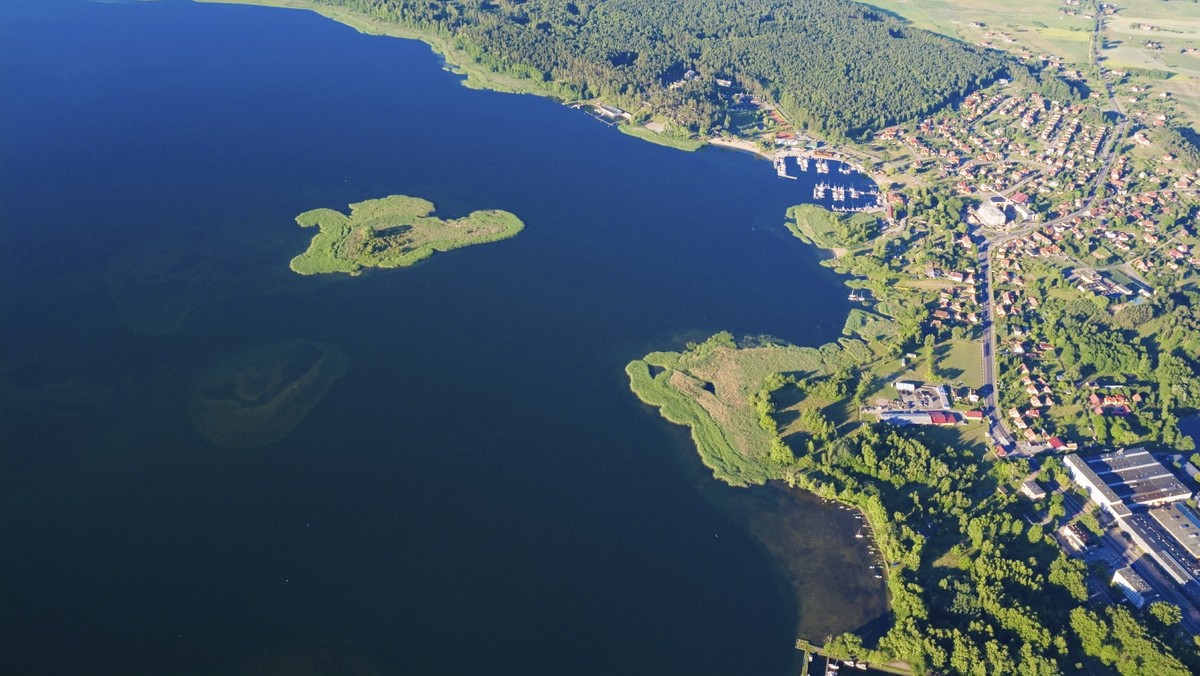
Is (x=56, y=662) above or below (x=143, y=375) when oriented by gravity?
below

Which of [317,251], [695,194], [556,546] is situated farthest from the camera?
[695,194]

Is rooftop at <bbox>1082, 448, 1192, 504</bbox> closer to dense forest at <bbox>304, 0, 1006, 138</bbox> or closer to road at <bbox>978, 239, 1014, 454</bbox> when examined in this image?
road at <bbox>978, 239, 1014, 454</bbox>

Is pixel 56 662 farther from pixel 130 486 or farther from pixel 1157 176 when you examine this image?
pixel 1157 176

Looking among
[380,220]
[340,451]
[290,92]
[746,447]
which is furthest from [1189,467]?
[290,92]

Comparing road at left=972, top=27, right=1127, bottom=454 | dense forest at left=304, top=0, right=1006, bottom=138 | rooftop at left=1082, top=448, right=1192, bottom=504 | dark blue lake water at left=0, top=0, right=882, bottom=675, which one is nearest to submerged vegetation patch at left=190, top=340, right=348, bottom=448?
dark blue lake water at left=0, top=0, right=882, bottom=675

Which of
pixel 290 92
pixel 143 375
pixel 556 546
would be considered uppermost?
pixel 290 92

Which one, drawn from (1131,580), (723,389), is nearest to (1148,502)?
(1131,580)

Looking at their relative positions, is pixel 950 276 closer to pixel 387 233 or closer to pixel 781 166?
pixel 781 166
